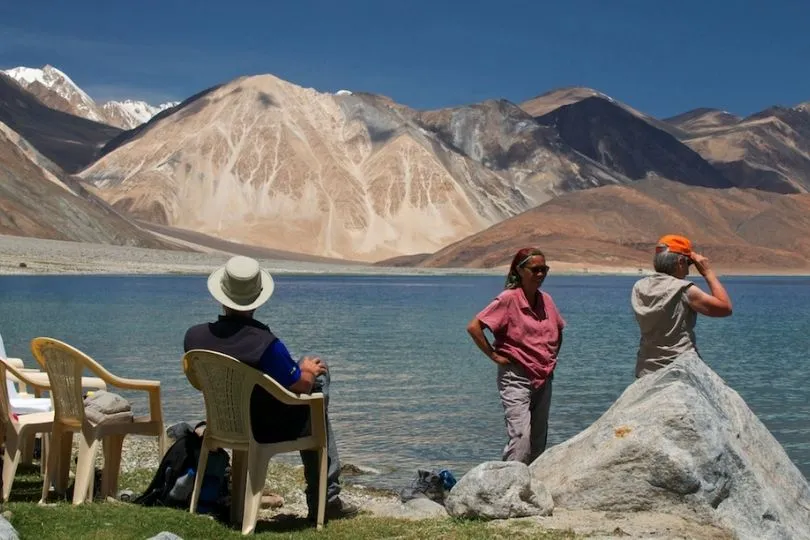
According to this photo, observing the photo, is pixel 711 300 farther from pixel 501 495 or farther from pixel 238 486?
pixel 238 486

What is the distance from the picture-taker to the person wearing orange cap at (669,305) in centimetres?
780

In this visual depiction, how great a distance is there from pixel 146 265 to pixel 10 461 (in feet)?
293

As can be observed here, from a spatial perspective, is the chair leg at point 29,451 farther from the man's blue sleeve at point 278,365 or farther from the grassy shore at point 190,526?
the man's blue sleeve at point 278,365

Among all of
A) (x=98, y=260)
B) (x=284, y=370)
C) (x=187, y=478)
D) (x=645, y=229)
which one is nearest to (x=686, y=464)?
(x=284, y=370)

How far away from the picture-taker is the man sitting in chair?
6996mm

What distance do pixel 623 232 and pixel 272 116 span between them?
59423 mm

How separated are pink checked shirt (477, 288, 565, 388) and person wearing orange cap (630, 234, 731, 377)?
609 millimetres

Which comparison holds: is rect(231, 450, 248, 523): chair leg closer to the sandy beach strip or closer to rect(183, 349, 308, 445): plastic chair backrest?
rect(183, 349, 308, 445): plastic chair backrest

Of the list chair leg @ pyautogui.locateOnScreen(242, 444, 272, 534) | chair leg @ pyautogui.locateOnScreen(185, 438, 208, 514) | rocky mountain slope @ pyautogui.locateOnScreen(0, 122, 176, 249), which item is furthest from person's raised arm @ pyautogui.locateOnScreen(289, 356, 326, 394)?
rocky mountain slope @ pyautogui.locateOnScreen(0, 122, 176, 249)

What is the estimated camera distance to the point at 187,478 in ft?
24.9

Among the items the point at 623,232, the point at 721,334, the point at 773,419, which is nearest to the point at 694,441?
the point at 773,419

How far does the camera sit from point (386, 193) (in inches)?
6309

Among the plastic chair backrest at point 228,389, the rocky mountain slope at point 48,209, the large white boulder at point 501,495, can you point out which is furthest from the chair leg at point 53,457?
the rocky mountain slope at point 48,209

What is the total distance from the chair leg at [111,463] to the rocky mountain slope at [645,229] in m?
112
